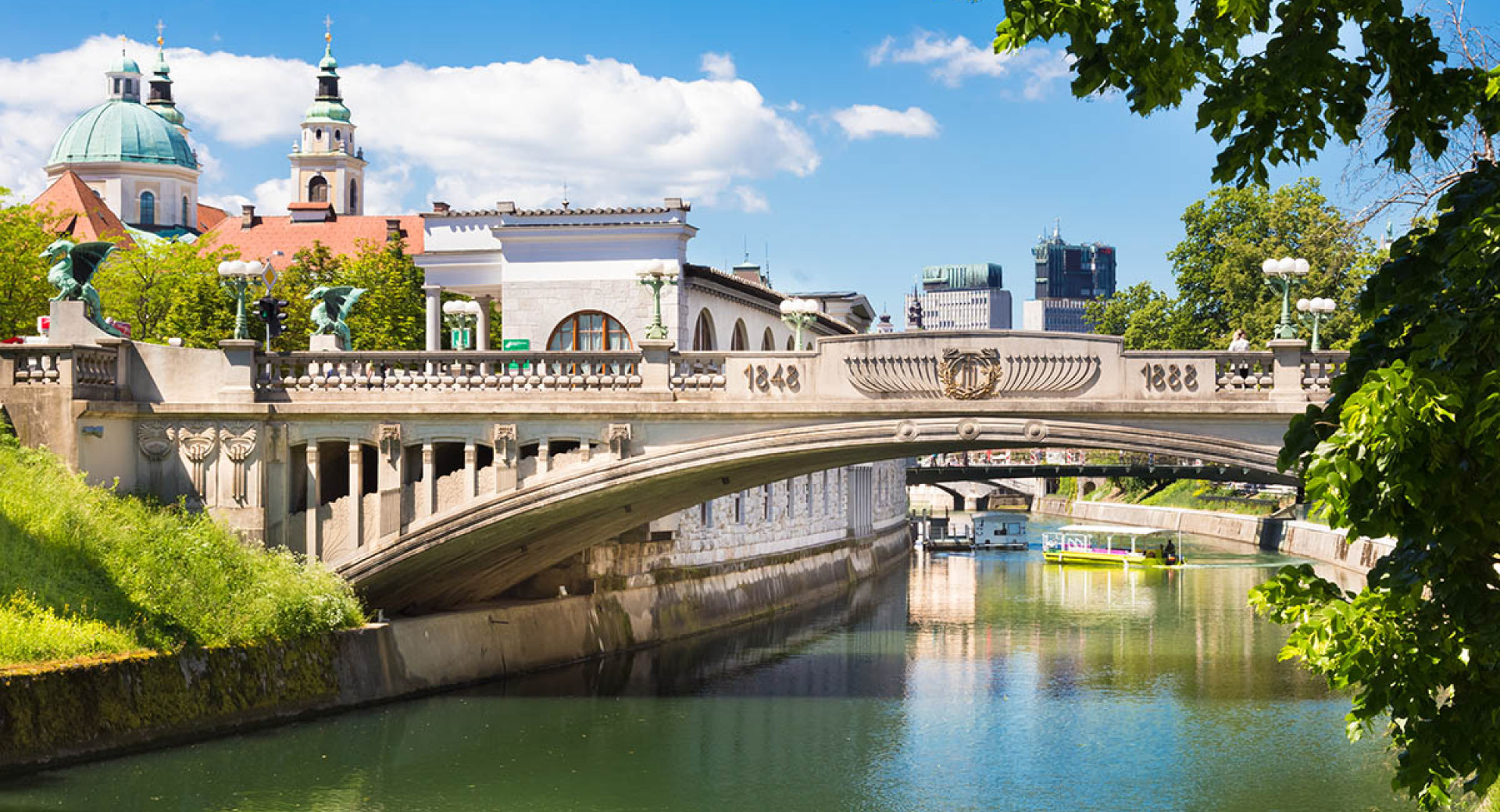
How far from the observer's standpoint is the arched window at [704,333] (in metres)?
39.5

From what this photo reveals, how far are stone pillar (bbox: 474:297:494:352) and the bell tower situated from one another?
81539mm

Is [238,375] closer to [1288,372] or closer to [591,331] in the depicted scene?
[591,331]

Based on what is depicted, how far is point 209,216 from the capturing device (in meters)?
117

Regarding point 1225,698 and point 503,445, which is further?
point 1225,698

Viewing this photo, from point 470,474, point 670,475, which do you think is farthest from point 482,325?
point 670,475

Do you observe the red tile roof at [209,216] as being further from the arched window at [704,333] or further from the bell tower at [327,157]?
the arched window at [704,333]

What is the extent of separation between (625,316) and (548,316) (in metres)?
1.79

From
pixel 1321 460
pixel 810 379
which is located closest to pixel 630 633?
pixel 810 379

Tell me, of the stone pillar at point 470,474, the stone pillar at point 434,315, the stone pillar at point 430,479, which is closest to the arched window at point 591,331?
the stone pillar at point 434,315

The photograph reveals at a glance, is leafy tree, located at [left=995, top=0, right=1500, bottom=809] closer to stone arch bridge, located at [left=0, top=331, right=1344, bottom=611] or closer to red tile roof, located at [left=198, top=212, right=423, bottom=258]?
stone arch bridge, located at [left=0, top=331, right=1344, bottom=611]

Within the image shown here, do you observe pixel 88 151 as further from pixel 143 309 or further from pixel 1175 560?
pixel 1175 560

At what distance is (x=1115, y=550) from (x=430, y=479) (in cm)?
4321

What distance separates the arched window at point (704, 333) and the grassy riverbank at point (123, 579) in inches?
601

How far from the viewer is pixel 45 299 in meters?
44.5
